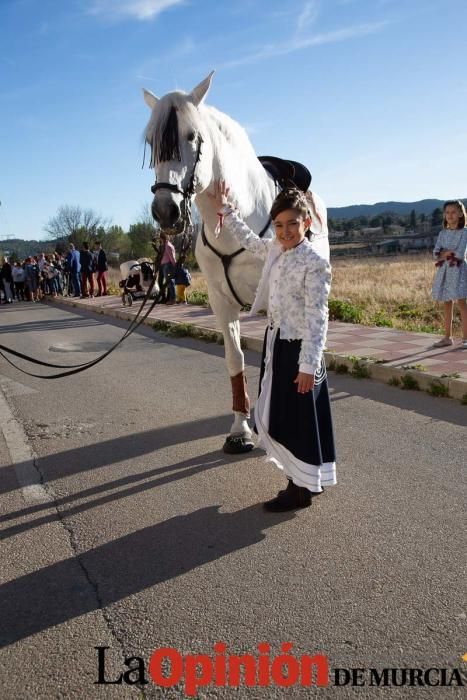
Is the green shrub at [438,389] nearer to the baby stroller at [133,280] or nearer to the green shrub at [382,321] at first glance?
the green shrub at [382,321]

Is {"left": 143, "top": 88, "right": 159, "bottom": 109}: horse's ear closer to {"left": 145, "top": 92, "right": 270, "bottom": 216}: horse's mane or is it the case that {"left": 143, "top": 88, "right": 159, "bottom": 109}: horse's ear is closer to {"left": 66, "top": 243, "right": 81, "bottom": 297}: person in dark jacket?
{"left": 145, "top": 92, "right": 270, "bottom": 216}: horse's mane

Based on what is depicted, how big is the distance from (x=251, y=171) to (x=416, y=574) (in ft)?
9.23

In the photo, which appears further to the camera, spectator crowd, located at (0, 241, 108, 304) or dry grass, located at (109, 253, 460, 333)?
spectator crowd, located at (0, 241, 108, 304)

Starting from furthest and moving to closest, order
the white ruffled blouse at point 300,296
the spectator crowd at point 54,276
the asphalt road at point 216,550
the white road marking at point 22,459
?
the spectator crowd at point 54,276, the white road marking at point 22,459, the white ruffled blouse at point 300,296, the asphalt road at point 216,550

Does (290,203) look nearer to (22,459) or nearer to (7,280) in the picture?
(22,459)

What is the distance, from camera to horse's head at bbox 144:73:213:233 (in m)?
3.25

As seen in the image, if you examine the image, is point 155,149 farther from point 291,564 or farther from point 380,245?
point 380,245

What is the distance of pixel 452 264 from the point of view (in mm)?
7281

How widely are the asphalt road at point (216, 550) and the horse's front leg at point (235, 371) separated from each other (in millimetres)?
135

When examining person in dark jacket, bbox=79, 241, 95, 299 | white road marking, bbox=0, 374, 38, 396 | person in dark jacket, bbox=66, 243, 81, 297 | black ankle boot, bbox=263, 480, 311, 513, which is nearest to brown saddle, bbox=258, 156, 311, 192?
black ankle boot, bbox=263, 480, 311, 513

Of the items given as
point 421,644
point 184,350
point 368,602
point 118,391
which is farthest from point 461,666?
point 184,350

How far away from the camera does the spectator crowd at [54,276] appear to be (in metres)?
21.1

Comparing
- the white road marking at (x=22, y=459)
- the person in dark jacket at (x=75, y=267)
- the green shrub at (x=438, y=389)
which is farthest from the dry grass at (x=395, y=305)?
the person in dark jacket at (x=75, y=267)

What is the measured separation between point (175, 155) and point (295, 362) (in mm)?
1358
